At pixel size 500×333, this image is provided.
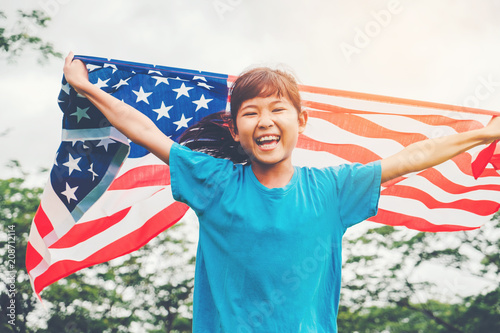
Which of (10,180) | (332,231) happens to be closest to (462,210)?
(332,231)

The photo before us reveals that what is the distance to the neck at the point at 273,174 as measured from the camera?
2309 mm

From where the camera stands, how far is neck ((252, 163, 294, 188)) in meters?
2.31

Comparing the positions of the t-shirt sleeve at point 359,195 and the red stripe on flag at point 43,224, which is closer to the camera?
the t-shirt sleeve at point 359,195

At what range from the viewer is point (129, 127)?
230 centimetres

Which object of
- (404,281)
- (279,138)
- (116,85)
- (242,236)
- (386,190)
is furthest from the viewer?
(404,281)

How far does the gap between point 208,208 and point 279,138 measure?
458 mm

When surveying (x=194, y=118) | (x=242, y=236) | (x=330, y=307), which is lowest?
(x=330, y=307)

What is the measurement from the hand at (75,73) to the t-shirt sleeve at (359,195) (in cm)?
140

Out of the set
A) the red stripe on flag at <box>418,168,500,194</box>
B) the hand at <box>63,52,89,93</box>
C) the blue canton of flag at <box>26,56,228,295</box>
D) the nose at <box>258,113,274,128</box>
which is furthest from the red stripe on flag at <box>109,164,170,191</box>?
the red stripe on flag at <box>418,168,500,194</box>

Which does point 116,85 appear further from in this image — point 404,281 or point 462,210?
point 404,281

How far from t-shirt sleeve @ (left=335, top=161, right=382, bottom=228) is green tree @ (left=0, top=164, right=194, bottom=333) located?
14444 mm

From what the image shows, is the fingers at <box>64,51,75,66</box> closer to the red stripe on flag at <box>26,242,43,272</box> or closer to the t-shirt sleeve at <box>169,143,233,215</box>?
the t-shirt sleeve at <box>169,143,233,215</box>

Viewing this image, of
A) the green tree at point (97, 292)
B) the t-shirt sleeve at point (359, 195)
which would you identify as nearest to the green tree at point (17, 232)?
the green tree at point (97, 292)

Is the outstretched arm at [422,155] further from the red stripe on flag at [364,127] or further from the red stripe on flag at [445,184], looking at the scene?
the red stripe on flag at [445,184]
